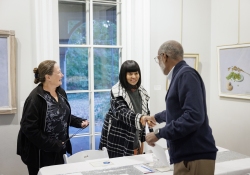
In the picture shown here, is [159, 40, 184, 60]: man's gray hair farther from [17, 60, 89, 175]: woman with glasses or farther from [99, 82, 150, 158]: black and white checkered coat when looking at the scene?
[17, 60, 89, 175]: woman with glasses

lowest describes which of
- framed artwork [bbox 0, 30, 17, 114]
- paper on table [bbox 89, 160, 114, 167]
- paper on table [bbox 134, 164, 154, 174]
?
paper on table [bbox 89, 160, 114, 167]

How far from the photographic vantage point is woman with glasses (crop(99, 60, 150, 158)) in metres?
2.82

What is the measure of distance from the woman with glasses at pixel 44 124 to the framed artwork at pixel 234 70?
2194 millimetres

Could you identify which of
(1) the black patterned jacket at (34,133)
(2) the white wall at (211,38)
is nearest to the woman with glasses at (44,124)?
(1) the black patterned jacket at (34,133)

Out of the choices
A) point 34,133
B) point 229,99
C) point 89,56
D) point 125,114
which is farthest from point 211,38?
point 34,133

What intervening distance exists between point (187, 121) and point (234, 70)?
238 cm

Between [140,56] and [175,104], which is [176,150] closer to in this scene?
[175,104]

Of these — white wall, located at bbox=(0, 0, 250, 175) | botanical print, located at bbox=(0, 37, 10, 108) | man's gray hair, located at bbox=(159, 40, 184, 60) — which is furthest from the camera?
white wall, located at bbox=(0, 0, 250, 175)

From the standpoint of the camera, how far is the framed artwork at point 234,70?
3598mm

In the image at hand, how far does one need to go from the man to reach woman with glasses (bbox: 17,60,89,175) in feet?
3.39

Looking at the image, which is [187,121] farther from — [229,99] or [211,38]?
[211,38]

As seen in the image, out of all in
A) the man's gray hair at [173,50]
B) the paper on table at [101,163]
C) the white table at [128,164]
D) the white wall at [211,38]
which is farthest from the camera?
the white wall at [211,38]

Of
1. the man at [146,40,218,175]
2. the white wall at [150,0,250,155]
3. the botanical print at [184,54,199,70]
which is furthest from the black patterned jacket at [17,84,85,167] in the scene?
the botanical print at [184,54,199,70]

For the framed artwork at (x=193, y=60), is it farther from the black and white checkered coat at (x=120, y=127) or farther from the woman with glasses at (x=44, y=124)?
the woman with glasses at (x=44, y=124)
